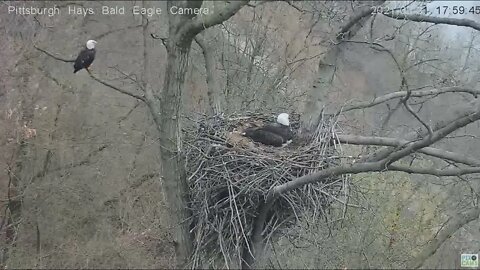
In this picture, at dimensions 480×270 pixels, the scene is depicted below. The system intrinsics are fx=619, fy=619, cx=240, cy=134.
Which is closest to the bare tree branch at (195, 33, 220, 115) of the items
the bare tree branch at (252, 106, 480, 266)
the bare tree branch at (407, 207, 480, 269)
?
the bare tree branch at (252, 106, 480, 266)

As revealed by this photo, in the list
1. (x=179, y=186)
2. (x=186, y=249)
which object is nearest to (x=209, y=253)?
(x=186, y=249)

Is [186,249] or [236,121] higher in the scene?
[236,121]

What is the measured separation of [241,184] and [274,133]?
0.66 meters

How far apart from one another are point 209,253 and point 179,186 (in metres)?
0.59

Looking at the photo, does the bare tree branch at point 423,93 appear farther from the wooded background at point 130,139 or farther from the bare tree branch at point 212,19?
the wooded background at point 130,139

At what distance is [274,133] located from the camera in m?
4.93

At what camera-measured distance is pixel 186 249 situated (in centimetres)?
Answer: 499

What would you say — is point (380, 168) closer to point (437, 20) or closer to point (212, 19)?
point (212, 19)

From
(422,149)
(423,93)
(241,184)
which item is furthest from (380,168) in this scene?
(423,93)

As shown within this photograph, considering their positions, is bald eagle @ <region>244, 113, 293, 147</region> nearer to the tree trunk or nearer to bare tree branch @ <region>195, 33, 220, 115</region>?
the tree trunk

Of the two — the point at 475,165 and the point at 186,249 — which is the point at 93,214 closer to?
the point at 186,249

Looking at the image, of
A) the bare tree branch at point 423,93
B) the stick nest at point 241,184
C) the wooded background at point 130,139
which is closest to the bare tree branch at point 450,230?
the wooded background at point 130,139

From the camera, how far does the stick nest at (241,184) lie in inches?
177

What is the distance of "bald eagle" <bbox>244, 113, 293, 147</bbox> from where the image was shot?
4.91 metres
